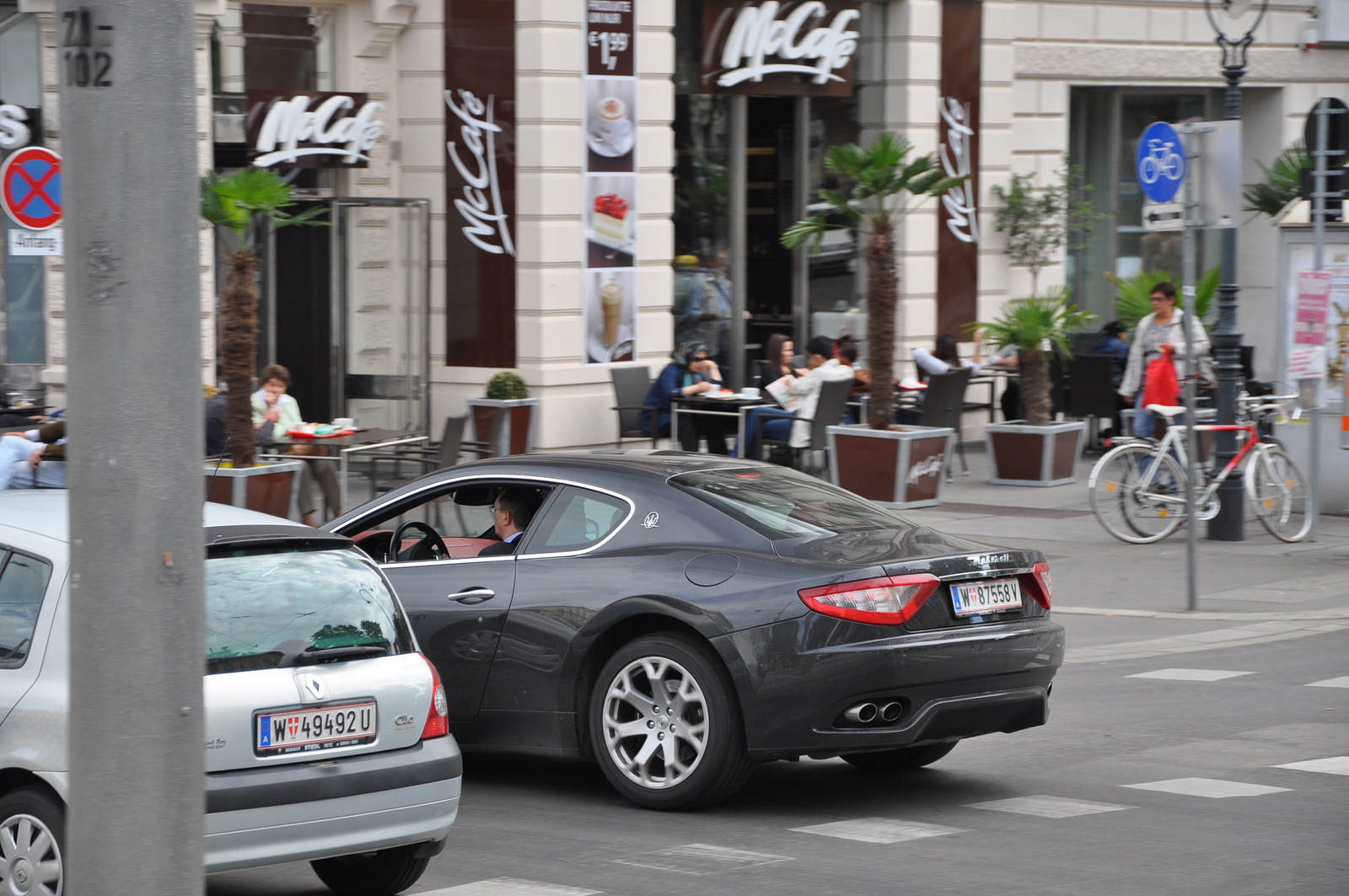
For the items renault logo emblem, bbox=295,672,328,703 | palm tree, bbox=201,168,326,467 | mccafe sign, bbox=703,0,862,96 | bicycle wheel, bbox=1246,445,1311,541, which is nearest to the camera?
renault logo emblem, bbox=295,672,328,703

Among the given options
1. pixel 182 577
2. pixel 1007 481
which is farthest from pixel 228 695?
pixel 1007 481

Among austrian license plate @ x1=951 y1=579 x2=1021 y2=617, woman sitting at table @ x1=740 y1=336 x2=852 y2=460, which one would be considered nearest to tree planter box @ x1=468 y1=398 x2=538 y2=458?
woman sitting at table @ x1=740 y1=336 x2=852 y2=460

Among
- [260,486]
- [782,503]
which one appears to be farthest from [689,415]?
[782,503]

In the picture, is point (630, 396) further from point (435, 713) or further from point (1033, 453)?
point (435, 713)

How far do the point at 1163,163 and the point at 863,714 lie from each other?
7.19 metres

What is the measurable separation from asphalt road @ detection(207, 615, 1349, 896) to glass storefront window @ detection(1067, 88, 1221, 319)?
769 inches

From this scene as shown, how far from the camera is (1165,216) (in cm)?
1294

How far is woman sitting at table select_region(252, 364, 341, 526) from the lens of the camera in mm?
15414

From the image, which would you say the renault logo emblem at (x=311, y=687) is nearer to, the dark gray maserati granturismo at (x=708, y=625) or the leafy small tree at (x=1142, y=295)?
the dark gray maserati granturismo at (x=708, y=625)

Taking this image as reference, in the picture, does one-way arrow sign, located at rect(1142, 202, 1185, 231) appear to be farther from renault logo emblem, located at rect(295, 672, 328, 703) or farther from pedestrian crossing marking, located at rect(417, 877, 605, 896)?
renault logo emblem, located at rect(295, 672, 328, 703)

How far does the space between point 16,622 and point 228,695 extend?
0.73 metres

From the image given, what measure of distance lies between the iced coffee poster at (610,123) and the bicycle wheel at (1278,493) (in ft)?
26.9

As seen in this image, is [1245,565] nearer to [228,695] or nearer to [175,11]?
[228,695]

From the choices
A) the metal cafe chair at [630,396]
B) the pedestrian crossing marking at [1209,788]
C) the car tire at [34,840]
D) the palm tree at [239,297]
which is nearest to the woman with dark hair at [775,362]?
the metal cafe chair at [630,396]
